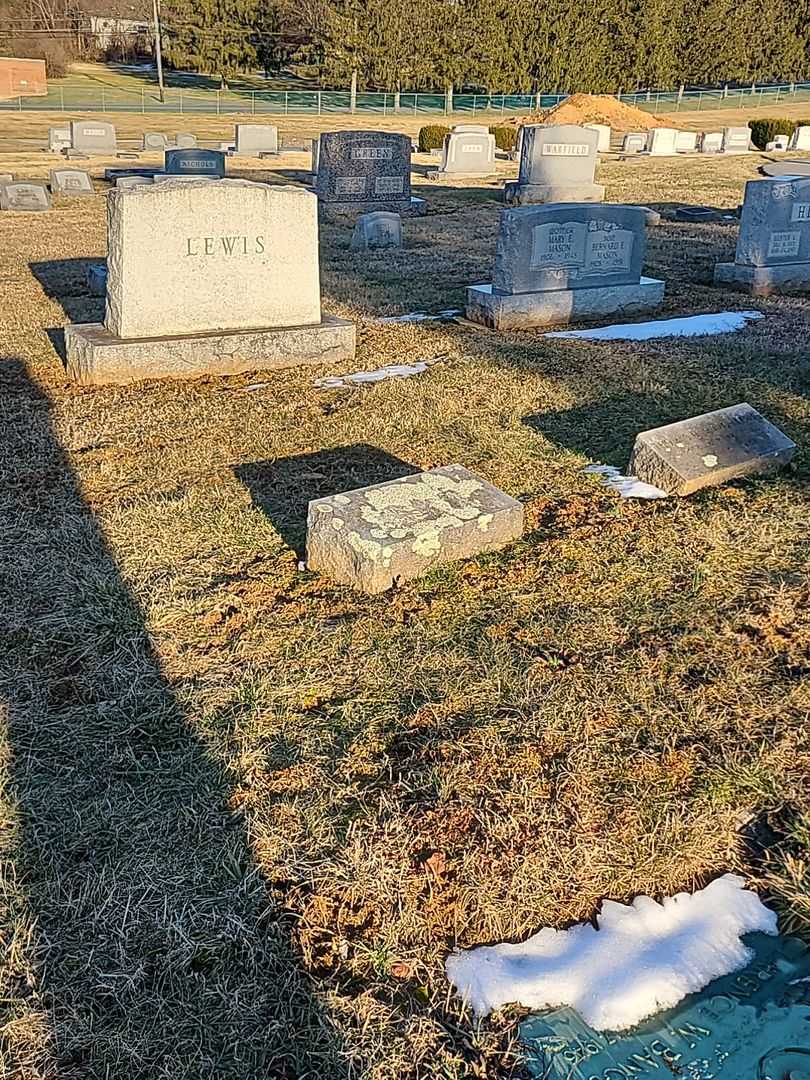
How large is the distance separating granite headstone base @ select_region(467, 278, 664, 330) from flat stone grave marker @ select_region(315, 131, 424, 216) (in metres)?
8.36

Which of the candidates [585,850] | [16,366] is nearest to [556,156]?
[16,366]

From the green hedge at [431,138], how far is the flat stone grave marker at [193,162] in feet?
39.2

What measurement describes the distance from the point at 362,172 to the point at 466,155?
26.4 ft

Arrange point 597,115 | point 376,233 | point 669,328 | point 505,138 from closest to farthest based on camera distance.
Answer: point 669,328 < point 376,233 < point 505,138 < point 597,115

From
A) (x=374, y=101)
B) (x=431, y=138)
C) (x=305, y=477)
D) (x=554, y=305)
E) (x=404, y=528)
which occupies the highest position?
(x=374, y=101)

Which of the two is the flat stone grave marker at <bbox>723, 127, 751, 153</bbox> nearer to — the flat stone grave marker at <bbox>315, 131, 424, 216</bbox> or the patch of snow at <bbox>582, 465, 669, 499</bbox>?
the flat stone grave marker at <bbox>315, 131, 424, 216</bbox>

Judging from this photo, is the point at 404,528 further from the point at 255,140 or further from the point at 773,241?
the point at 255,140

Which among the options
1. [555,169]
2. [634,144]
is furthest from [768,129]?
[555,169]

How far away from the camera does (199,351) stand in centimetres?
724

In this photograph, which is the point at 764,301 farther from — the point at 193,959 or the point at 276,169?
the point at 276,169

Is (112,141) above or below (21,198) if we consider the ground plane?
above

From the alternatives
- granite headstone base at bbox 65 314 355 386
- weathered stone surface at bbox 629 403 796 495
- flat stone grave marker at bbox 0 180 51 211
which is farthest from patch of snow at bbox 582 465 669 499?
flat stone grave marker at bbox 0 180 51 211

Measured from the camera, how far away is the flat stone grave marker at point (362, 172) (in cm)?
1645

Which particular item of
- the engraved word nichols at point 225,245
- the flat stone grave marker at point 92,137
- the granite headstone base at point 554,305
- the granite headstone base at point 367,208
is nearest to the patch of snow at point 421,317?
the granite headstone base at point 554,305
